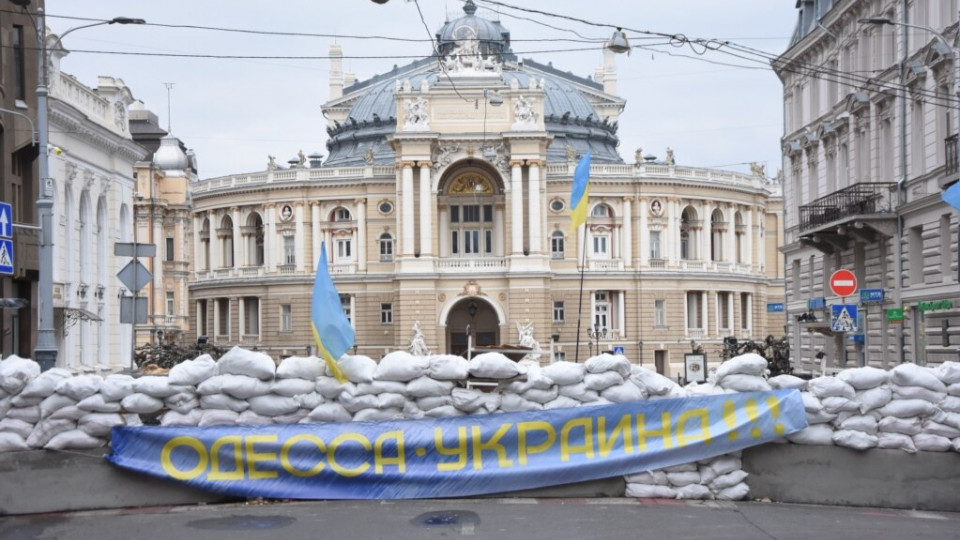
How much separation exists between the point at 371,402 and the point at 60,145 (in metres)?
23.2

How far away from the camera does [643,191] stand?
7188 centimetres

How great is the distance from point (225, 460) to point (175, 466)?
506mm

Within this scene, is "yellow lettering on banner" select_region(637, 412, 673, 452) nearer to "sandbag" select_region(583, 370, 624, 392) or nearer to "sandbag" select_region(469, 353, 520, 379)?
"sandbag" select_region(583, 370, 624, 392)

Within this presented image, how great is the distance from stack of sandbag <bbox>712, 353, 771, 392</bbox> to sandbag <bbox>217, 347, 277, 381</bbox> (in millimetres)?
4819

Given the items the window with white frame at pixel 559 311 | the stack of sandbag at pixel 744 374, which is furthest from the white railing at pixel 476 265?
the stack of sandbag at pixel 744 374

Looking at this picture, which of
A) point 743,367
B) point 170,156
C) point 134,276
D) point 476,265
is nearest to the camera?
point 743,367

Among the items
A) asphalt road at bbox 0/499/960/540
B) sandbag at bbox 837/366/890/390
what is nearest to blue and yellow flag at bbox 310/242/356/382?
asphalt road at bbox 0/499/960/540

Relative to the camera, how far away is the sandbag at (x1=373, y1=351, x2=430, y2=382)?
44.5ft

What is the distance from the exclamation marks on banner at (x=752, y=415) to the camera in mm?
13484

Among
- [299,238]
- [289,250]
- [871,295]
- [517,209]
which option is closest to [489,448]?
[871,295]

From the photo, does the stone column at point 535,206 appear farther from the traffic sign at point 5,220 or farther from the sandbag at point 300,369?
the sandbag at point 300,369

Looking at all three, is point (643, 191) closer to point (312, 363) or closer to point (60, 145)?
point (60, 145)

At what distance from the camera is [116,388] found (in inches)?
524

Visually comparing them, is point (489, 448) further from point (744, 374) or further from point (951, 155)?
point (951, 155)
